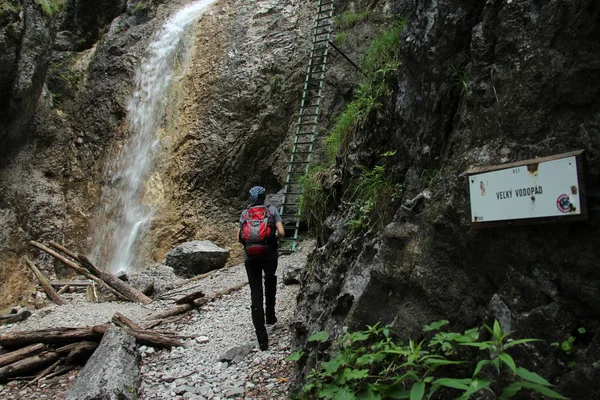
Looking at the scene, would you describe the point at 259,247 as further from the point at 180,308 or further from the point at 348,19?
the point at 348,19

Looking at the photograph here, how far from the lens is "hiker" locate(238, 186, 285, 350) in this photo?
4.56 m

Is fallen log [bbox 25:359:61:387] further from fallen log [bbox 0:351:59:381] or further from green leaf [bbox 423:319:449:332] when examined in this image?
green leaf [bbox 423:319:449:332]

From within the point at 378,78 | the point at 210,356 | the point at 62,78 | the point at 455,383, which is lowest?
the point at 210,356

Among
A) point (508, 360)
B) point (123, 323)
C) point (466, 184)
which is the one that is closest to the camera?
point (508, 360)

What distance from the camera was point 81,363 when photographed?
5047mm

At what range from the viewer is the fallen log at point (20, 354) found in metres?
4.88

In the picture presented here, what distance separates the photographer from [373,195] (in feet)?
12.2

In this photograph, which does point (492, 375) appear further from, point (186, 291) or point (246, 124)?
point (246, 124)

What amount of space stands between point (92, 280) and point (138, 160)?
363 centimetres

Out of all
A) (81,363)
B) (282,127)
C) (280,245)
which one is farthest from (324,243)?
(282,127)

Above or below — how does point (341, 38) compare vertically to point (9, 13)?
below

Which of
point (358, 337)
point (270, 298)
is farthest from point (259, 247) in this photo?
point (358, 337)

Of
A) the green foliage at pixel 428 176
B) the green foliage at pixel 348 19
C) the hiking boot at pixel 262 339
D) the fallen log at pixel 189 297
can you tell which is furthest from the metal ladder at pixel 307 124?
the green foliage at pixel 428 176

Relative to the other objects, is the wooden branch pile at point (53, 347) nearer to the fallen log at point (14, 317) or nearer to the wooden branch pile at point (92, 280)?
the wooden branch pile at point (92, 280)
